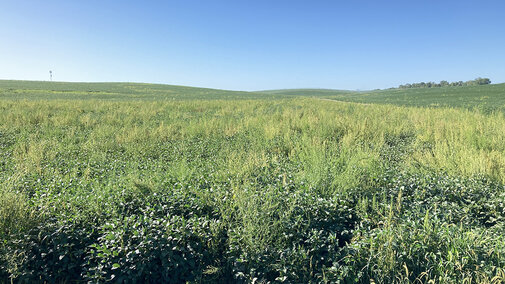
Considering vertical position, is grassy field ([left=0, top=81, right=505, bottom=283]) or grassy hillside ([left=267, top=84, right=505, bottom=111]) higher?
grassy hillside ([left=267, top=84, right=505, bottom=111])

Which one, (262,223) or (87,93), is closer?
(262,223)

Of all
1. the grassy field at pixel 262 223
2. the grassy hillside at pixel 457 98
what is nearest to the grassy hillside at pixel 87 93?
the grassy hillside at pixel 457 98

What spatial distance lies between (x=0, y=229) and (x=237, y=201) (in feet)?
12.0

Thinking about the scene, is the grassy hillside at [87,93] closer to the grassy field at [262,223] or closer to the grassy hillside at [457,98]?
the grassy hillside at [457,98]

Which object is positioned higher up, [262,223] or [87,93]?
[87,93]

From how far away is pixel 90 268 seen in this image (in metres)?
3.29

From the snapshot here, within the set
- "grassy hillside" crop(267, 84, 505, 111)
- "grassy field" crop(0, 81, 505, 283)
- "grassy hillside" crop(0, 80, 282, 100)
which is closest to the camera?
"grassy field" crop(0, 81, 505, 283)

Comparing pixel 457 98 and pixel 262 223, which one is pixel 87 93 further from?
pixel 457 98

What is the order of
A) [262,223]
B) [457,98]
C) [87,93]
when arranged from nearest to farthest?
[262,223], [457,98], [87,93]

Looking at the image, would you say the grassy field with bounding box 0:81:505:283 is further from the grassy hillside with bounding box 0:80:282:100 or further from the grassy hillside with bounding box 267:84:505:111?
the grassy hillside with bounding box 0:80:282:100

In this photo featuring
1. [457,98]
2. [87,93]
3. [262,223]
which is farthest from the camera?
[87,93]

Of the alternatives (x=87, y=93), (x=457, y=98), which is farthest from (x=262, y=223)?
(x=87, y=93)

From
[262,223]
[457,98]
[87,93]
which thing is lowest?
[262,223]

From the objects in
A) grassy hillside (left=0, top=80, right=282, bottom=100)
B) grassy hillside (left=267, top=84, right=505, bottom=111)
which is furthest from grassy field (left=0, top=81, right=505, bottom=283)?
grassy hillside (left=0, top=80, right=282, bottom=100)
